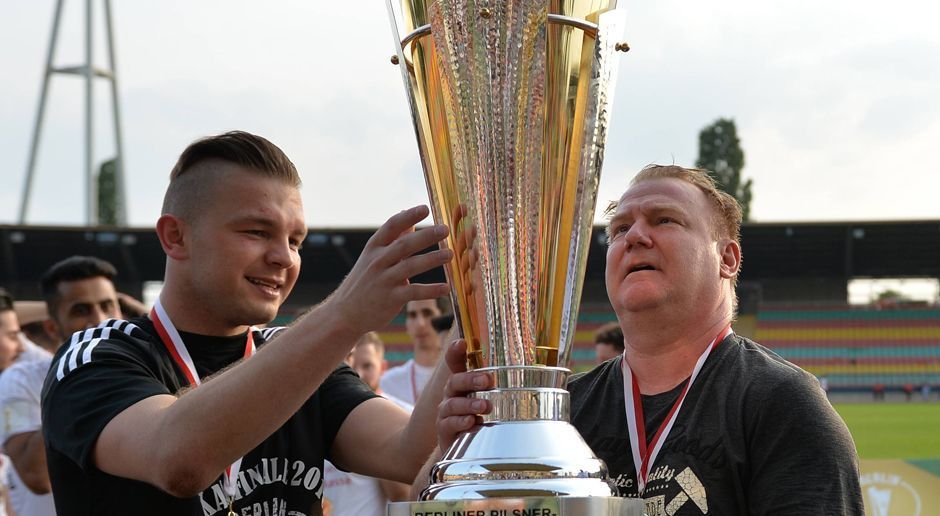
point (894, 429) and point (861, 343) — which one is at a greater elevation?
point (861, 343)

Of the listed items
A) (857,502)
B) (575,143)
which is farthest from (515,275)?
(857,502)

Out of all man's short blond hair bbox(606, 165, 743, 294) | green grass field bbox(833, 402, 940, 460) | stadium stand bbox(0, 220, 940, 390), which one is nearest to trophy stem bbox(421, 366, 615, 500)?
man's short blond hair bbox(606, 165, 743, 294)

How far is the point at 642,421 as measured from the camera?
2271 mm

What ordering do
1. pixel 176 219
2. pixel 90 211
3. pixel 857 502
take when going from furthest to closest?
pixel 90 211, pixel 176 219, pixel 857 502

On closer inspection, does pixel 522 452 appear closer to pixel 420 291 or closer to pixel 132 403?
pixel 420 291

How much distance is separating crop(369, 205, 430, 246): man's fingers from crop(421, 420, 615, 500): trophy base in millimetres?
280

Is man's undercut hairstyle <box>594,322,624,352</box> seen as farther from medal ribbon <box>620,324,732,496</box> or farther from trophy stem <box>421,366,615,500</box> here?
trophy stem <box>421,366,615,500</box>

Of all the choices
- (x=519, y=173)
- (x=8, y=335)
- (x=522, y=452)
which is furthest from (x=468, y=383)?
(x=8, y=335)

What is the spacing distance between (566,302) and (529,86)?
0.30 metres

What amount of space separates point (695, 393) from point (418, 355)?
5230 millimetres

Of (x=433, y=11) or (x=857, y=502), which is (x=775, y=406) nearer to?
(x=857, y=502)

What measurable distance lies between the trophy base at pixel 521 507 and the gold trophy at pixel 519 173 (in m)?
0.09

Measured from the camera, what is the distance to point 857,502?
2.03 m

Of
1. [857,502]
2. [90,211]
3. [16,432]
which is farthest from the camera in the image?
[90,211]
